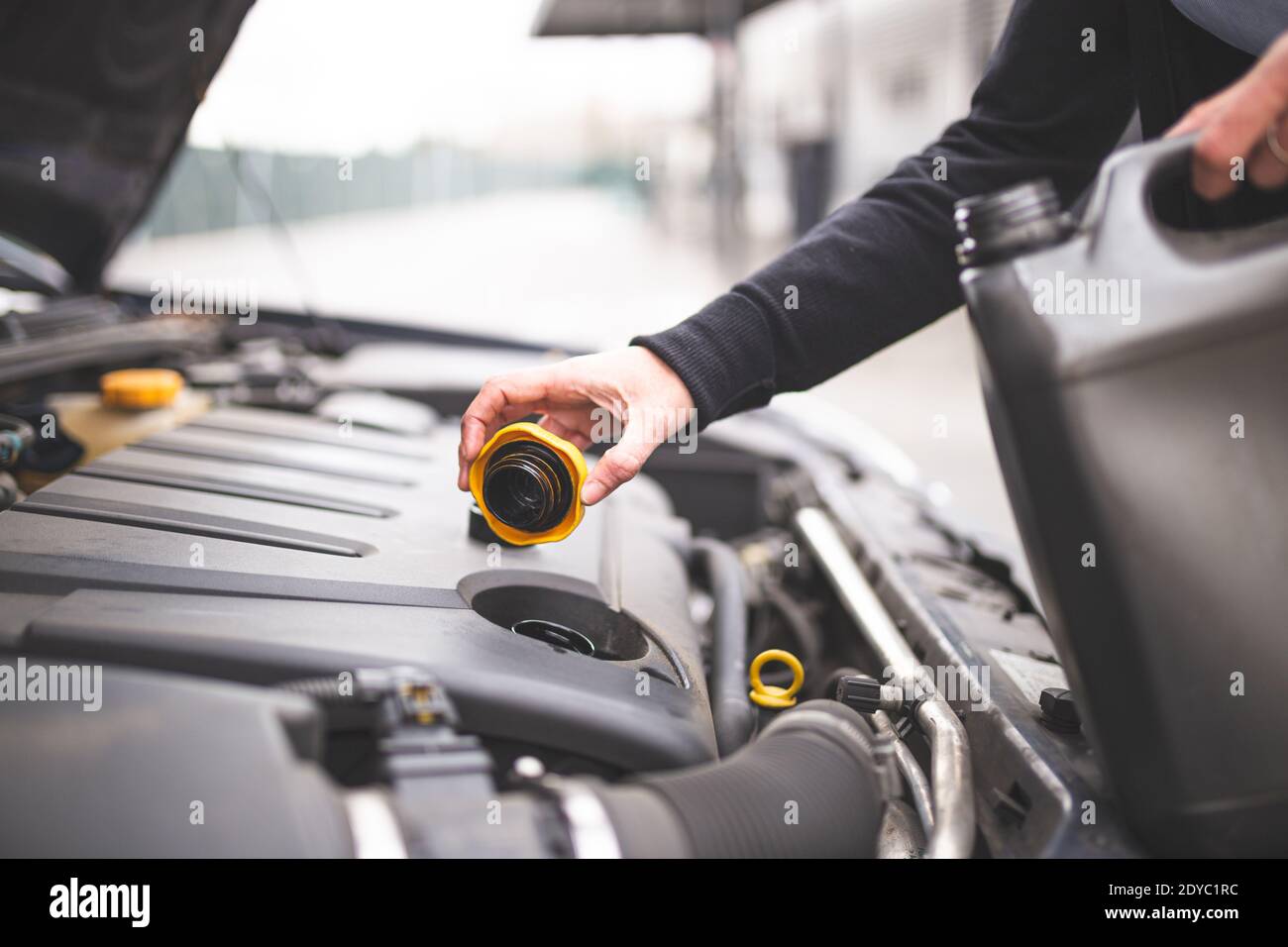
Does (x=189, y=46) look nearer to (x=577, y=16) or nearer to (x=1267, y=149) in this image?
(x=1267, y=149)

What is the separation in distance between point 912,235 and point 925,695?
16.6 inches

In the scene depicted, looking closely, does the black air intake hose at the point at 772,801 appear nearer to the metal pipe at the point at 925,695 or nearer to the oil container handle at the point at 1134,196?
the metal pipe at the point at 925,695

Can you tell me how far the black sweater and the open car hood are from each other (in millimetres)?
919

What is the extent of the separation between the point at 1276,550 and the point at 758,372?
0.45m

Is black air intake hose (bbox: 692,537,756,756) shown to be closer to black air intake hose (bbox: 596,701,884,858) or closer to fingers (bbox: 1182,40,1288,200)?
black air intake hose (bbox: 596,701,884,858)

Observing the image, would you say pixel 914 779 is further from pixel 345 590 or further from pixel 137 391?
pixel 137 391

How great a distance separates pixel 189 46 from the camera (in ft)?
4.85

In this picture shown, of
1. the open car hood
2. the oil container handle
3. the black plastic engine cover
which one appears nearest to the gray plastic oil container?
the oil container handle

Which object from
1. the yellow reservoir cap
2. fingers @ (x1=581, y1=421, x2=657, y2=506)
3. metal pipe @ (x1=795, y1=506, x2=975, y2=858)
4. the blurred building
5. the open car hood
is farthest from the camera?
the blurred building

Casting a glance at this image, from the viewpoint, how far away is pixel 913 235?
954 mm

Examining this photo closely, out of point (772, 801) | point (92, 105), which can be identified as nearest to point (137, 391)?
point (92, 105)

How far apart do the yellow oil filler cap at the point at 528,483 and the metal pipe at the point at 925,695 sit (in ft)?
1.11

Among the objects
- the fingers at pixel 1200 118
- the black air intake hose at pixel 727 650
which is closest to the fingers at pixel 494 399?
the black air intake hose at pixel 727 650

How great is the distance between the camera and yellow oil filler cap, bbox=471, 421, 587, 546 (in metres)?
0.89
